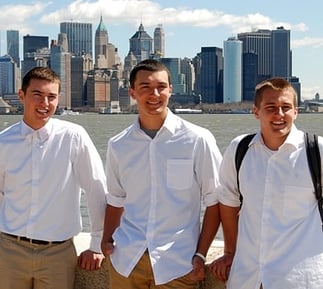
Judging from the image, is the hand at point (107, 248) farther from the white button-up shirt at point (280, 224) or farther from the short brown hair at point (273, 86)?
the short brown hair at point (273, 86)

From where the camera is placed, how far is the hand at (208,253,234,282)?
378 cm

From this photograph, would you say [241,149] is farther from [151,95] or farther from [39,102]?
[39,102]

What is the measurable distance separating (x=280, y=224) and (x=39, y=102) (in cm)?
150

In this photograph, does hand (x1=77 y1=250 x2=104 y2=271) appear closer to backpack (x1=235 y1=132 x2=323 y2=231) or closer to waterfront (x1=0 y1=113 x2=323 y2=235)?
backpack (x1=235 y1=132 x2=323 y2=231)

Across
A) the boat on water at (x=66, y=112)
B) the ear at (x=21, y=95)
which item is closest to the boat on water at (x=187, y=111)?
the boat on water at (x=66, y=112)

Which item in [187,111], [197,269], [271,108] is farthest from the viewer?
[187,111]

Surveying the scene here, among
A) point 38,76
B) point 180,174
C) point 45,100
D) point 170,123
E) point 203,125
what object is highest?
point 38,76

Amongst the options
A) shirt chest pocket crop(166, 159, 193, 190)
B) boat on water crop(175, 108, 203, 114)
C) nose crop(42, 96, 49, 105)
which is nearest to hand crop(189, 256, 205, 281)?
shirt chest pocket crop(166, 159, 193, 190)

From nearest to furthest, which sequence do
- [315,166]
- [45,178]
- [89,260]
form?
[315,166] → [45,178] → [89,260]

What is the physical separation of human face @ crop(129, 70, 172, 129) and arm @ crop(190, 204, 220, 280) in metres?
0.54

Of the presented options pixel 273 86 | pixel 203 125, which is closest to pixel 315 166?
pixel 273 86

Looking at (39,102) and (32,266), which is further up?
(39,102)

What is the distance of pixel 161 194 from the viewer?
3.72 meters

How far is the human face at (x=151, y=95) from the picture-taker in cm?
378
